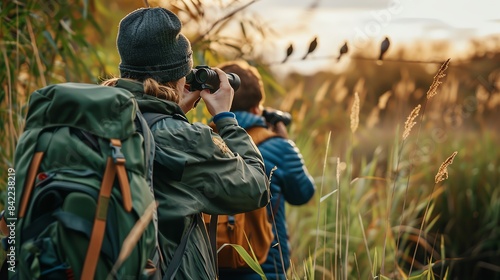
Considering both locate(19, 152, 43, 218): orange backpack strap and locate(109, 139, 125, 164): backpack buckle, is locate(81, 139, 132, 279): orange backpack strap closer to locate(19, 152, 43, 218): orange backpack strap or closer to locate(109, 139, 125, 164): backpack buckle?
locate(109, 139, 125, 164): backpack buckle

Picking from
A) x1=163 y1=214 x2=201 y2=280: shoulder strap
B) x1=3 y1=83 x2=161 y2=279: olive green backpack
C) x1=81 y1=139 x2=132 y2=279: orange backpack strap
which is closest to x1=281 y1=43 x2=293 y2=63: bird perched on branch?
x1=163 y1=214 x2=201 y2=280: shoulder strap

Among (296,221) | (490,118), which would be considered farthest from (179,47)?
(490,118)

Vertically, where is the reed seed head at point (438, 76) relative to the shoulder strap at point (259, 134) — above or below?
above

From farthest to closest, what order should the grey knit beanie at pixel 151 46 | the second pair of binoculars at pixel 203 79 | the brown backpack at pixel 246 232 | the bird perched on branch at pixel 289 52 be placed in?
1. the bird perched on branch at pixel 289 52
2. the brown backpack at pixel 246 232
3. the second pair of binoculars at pixel 203 79
4. the grey knit beanie at pixel 151 46

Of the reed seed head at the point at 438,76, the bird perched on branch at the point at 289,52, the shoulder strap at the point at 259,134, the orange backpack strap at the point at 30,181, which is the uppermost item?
the orange backpack strap at the point at 30,181

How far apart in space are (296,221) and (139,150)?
334 cm

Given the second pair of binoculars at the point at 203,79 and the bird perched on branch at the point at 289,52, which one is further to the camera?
the bird perched on branch at the point at 289,52

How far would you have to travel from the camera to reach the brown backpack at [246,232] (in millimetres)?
3289

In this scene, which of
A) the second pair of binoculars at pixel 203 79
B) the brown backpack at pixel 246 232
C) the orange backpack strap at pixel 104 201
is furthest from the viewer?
the brown backpack at pixel 246 232

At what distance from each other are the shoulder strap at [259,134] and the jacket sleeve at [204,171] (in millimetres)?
1230

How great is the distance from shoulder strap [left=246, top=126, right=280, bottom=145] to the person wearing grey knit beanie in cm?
113

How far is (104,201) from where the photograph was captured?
1.95 meters

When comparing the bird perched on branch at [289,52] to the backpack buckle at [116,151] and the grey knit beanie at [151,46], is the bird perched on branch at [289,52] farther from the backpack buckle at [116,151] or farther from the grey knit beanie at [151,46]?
the backpack buckle at [116,151]

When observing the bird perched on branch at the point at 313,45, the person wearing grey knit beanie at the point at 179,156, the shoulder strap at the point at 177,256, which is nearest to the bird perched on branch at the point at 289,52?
the bird perched on branch at the point at 313,45
